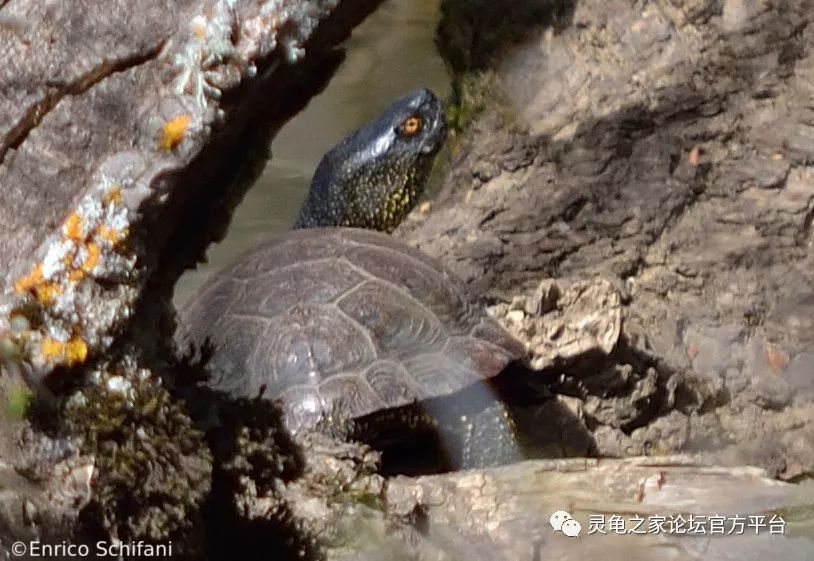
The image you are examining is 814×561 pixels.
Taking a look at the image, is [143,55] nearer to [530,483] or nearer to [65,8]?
[65,8]

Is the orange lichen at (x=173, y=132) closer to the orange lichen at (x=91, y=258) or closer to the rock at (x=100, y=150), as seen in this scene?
the rock at (x=100, y=150)

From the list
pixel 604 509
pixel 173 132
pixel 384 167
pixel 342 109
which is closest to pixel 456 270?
pixel 384 167

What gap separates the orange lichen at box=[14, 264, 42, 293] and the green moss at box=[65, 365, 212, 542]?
0.11 meters

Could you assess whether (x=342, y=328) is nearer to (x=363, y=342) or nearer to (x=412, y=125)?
(x=363, y=342)

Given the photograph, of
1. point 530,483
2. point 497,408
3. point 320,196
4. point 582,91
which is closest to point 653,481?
point 530,483

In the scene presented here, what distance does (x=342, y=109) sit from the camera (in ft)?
9.53

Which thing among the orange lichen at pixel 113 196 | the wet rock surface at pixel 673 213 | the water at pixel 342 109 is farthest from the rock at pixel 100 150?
the water at pixel 342 109

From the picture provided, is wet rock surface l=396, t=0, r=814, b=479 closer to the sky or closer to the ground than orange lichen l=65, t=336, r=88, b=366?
closer to the ground

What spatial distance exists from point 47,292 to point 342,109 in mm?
2169

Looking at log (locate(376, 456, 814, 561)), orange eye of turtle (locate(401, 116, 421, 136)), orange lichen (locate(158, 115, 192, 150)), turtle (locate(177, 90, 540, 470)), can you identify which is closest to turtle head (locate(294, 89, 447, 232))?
orange eye of turtle (locate(401, 116, 421, 136))

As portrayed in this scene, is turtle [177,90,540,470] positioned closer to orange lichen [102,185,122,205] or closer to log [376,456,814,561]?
log [376,456,814,561]

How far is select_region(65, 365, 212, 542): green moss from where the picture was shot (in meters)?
0.83

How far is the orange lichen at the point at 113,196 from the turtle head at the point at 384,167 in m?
1.21

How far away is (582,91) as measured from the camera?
6.00 ft
